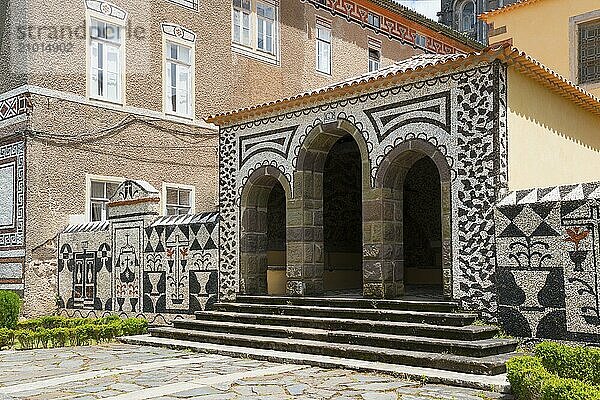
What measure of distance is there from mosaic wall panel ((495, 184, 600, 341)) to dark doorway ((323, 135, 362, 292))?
5.19 m

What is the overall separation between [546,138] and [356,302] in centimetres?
352

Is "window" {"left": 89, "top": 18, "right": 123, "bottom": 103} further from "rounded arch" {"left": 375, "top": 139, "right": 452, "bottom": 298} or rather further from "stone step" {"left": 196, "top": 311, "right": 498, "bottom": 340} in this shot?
"rounded arch" {"left": 375, "top": 139, "right": 452, "bottom": 298}

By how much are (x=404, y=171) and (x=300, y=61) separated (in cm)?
1046

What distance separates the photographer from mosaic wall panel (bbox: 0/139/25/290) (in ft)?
49.7

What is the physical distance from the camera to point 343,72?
22.1m

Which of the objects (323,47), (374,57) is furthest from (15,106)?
(374,57)

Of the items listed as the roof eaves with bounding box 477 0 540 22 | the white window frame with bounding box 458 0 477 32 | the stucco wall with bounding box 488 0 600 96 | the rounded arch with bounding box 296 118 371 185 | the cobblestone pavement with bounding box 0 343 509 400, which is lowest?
the cobblestone pavement with bounding box 0 343 509 400

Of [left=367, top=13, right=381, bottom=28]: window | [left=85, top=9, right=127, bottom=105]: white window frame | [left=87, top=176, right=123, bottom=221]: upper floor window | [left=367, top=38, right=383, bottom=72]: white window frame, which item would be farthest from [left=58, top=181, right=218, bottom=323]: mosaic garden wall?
[left=367, top=13, right=381, bottom=28]: window

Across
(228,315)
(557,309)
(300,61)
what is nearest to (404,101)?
(557,309)

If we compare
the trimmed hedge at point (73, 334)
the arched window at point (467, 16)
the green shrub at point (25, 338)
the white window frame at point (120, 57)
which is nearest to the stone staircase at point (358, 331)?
the trimmed hedge at point (73, 334)

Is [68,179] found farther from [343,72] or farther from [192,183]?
[343,72]

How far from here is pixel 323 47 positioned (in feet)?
70.8

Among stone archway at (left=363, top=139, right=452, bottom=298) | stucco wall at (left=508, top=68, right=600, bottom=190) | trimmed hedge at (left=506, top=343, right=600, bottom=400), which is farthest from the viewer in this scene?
stone archway at (left=363, top=139, right=452, bottom=298)

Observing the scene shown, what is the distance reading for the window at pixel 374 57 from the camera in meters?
23.1
